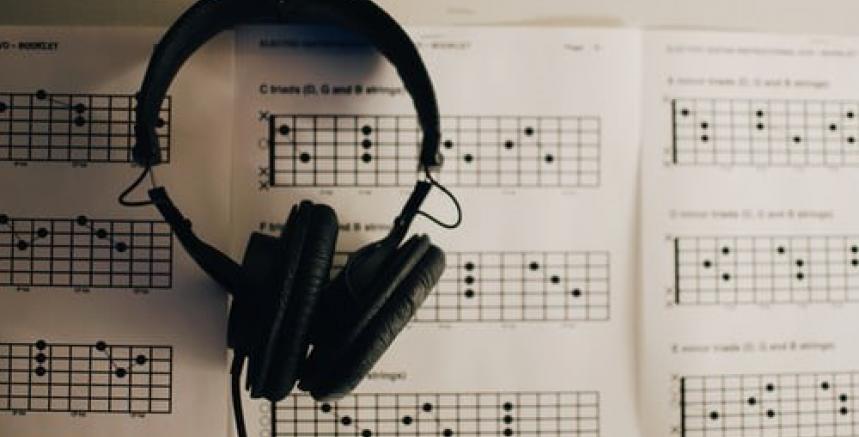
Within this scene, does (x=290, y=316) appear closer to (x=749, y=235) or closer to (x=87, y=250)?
(x=87, y=250)

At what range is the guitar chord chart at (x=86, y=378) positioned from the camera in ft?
1.97

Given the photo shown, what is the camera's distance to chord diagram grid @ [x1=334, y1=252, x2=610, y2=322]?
615 millimetres

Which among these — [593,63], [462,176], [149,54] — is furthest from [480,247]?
[149,54]

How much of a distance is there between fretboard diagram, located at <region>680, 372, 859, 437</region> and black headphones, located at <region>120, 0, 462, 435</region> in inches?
9.9

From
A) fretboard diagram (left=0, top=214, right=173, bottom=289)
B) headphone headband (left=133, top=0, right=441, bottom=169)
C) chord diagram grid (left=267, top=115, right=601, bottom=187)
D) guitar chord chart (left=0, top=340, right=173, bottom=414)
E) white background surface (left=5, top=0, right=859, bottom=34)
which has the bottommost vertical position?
guitar chord chart (left=0, top=340, right=173, bottom=414)

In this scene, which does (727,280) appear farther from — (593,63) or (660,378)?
(593,63)

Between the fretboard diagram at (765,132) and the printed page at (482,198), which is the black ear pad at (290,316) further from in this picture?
the fretboard diagram at (765,132)

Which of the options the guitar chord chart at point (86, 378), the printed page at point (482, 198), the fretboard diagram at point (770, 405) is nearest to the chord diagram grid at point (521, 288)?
the printed page at point (482, 198)

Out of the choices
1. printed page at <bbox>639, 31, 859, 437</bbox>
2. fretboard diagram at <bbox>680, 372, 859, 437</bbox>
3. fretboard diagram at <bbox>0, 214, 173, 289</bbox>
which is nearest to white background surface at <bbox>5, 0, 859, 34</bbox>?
printed page at <bbox>639, 31, 859, 437</bbox>

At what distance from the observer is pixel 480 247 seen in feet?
2.02

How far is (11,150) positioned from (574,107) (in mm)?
444

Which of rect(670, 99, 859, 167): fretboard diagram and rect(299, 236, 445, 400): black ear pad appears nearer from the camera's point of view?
rect(299, 236, 445, 400): black ear pad

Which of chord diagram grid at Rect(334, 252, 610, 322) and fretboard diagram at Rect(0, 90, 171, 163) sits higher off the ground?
fretboard diagram at Rect(0, 90, 171, 163)

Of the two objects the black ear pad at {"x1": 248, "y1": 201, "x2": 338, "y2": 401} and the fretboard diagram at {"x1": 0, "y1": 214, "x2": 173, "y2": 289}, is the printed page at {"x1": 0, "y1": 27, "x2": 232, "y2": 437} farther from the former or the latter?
the black ear pad at {"x1": 248, "y1": 201, "x2": 338, "y2": 401}
